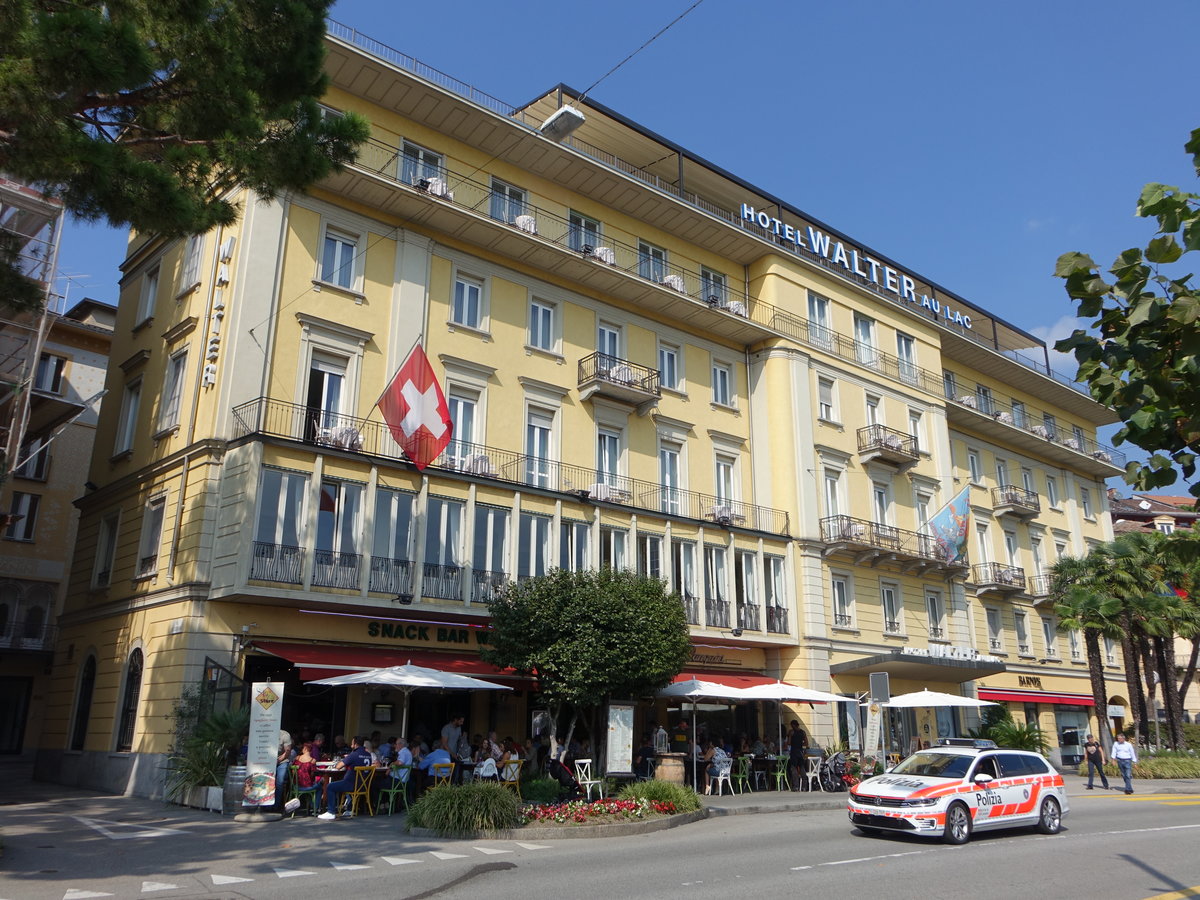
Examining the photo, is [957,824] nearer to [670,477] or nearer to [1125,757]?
[1125,757]

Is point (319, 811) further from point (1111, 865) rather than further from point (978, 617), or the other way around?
point (978, 617)

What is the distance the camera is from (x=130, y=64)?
10445 millimetres

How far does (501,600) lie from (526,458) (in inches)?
243

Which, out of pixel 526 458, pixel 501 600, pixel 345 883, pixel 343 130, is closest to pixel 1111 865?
pixel 345 883

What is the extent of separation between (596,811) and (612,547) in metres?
11.1

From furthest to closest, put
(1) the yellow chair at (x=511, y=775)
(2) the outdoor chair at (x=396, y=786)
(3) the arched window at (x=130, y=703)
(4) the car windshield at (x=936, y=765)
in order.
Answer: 1. (3) the arched window at (x=130, y=703)
2. (1) the yellow chair at (x=511, y=775)
3. (2) the outdoor chair at (x=396, y=786)
4. (4) the car windshield at (x=936, y=765)

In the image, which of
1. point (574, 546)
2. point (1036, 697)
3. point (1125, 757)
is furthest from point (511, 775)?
point (1036, 697)

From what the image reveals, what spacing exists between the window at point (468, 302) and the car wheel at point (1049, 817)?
1775cm

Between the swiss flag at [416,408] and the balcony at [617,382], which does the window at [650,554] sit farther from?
the swiss flag at [416,408]

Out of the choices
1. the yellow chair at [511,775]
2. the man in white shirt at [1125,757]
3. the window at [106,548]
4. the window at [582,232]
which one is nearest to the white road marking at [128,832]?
the yellow chair at [511,775]

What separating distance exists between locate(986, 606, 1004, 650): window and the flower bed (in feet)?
89.8

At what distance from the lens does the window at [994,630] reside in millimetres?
40000

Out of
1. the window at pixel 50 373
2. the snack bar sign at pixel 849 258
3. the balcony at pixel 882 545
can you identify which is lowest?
the balcony at pixel 882 545

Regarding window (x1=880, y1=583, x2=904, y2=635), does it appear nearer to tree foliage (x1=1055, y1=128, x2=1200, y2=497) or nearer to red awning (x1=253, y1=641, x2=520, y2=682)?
red awning (x1=253, y1=641, x2=520, y2=682)
